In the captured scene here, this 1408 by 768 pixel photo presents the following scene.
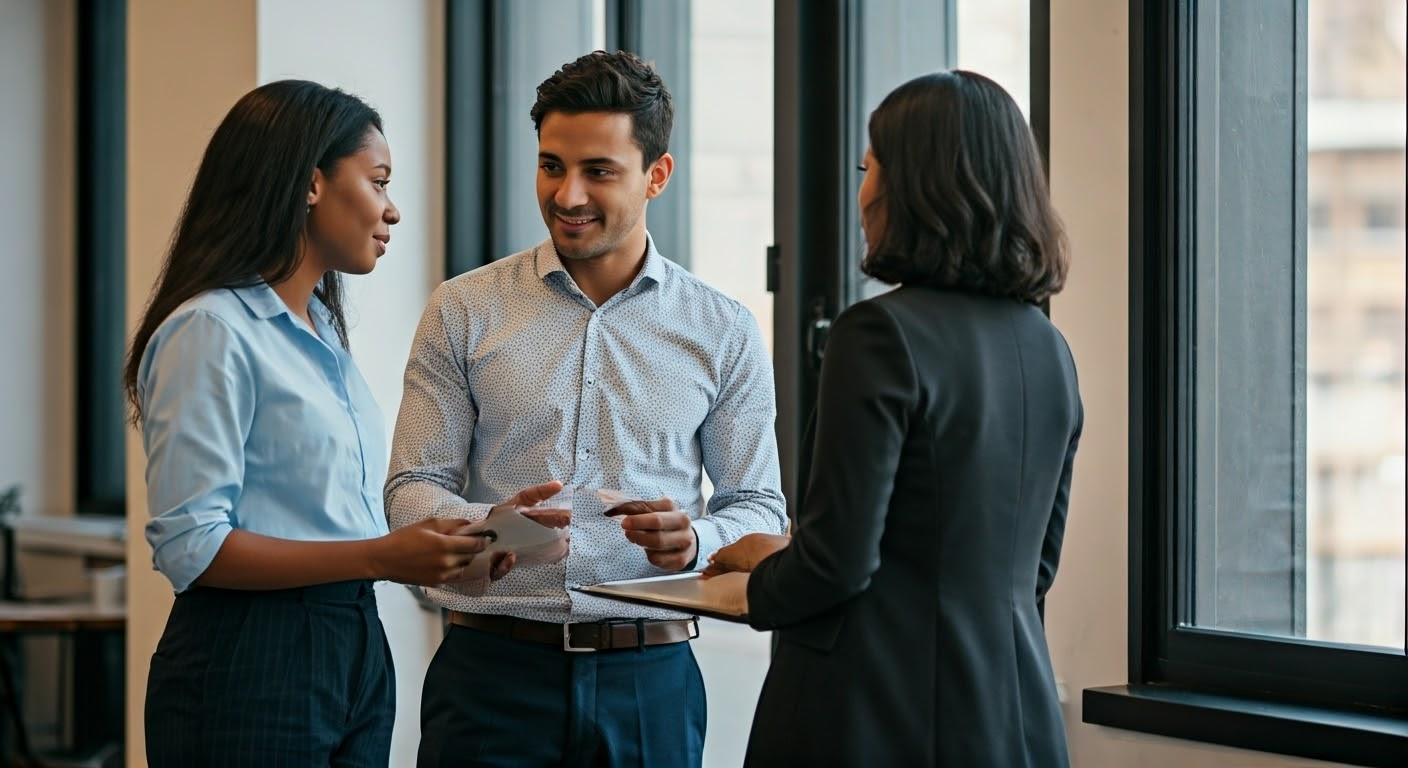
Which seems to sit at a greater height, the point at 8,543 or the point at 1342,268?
the point at 1342,268

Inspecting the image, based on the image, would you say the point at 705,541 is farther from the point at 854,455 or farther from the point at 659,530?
the point at 854,455

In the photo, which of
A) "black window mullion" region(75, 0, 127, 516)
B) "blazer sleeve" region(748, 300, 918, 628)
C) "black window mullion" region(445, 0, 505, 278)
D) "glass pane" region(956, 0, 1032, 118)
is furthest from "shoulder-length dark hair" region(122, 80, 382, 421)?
"black window mullion" region(75, 0, 127, 516)

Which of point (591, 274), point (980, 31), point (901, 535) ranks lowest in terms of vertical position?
point (901, 535)

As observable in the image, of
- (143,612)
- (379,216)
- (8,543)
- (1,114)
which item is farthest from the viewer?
(1,114)

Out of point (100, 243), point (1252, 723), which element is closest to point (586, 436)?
point (1252, 723)

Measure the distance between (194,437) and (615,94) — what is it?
2.36ft

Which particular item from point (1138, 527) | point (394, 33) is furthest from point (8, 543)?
point (1138, 527)

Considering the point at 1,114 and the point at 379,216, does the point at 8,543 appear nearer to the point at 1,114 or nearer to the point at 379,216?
the point at 1,114

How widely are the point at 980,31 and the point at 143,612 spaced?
2648 millimetres

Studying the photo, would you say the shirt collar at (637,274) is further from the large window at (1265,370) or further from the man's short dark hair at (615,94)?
the large window at (1265,370)

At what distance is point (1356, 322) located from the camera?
6.86 feet

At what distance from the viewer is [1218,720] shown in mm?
2033

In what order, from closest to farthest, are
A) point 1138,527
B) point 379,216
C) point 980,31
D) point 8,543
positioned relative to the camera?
point 379,216 < point 1138,527 < point 980,31 < point 8,543

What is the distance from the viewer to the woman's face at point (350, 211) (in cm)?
191
